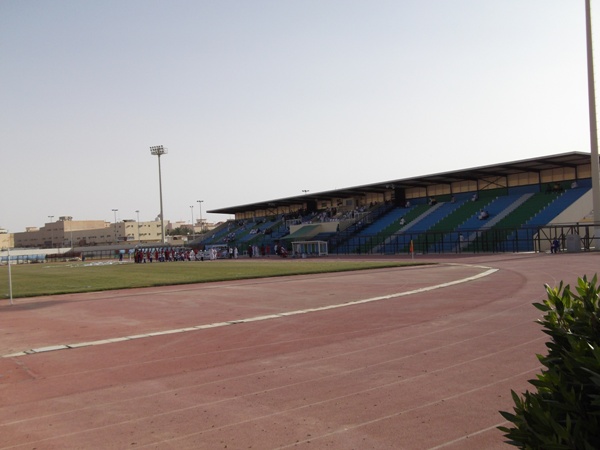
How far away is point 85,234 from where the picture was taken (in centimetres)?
16025

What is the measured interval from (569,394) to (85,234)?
6730 inches

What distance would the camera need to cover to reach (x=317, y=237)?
67.6 m

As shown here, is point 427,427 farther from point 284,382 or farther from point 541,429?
point 541,429

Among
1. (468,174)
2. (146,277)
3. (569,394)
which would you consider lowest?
(146,277)

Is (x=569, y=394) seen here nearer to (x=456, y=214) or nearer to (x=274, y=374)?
(x=274, y=374)

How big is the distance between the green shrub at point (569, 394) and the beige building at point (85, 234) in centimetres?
15223

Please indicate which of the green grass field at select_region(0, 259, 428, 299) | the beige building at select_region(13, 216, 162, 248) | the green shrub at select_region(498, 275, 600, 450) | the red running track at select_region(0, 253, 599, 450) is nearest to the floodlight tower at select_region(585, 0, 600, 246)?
the green grass field at select_region(0, 259, 428, 299)

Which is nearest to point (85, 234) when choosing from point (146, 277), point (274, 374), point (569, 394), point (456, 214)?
point (456, 214)

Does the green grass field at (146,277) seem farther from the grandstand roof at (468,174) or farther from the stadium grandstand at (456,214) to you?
the grandstand roof at (468,174)

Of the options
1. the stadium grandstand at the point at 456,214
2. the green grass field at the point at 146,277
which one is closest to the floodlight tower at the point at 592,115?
the stadium grandstand at the point at 456,214

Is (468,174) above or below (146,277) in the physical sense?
above

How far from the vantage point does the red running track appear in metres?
5.69

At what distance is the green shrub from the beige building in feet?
499

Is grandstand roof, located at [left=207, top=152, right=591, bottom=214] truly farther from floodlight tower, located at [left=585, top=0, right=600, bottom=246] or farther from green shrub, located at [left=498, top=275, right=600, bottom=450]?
green shrub, located at [left=498, top=275, right=600, bottom=450]
